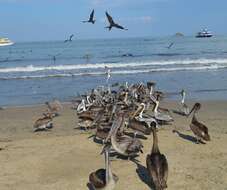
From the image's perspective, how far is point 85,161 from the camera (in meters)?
9.52

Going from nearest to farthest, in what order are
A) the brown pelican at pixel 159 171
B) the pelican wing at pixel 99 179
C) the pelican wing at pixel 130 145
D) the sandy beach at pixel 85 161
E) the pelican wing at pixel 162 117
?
the brown pelican at pixel 159 171
the pelican wing at pixel 99 179
the sandy beach at pixel 85 161
the pelican wing at pixel 130 145
the pelican wing at pixel 162 117

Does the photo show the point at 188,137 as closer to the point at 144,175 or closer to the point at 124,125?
the point at 124,125

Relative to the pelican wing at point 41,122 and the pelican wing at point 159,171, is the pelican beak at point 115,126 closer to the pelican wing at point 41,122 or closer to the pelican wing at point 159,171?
the pelican wing at point 159,171

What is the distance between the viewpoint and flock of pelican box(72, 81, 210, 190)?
7.59 m

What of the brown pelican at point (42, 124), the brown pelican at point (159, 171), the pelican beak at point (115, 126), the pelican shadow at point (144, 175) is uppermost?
the pelican beak at point (115, 126)

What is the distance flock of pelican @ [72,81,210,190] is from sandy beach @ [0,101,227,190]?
0.84 ft

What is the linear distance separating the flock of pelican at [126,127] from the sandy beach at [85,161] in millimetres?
256

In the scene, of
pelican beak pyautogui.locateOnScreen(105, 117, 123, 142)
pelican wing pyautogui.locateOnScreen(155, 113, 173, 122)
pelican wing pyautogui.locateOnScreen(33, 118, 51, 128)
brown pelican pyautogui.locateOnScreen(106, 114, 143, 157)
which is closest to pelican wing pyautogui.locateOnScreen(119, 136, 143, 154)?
brown pelican pyautogui.locateOnScreen(106, 114, 143, 157)


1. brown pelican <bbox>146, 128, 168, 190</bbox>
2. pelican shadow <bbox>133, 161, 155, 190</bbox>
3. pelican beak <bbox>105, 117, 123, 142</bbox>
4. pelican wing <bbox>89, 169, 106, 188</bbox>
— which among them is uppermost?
pelican beak <bbox>105, 117, 123, 142</bbox>

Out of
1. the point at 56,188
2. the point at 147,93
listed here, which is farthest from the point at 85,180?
the point at 147,93

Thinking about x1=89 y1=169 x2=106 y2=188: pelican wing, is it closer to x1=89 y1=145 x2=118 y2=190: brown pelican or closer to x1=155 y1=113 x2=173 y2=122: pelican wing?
x1=89 y1=145 x2=118 y2=190: brown pelican

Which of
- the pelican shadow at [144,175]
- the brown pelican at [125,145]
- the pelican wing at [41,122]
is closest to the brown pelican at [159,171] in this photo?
the pelican shadow at [144,175]

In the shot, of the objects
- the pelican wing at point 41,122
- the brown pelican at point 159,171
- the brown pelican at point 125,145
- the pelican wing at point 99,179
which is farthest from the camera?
the pelican wing at point 41,122

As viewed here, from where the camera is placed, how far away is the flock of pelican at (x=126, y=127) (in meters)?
→ 7.59
